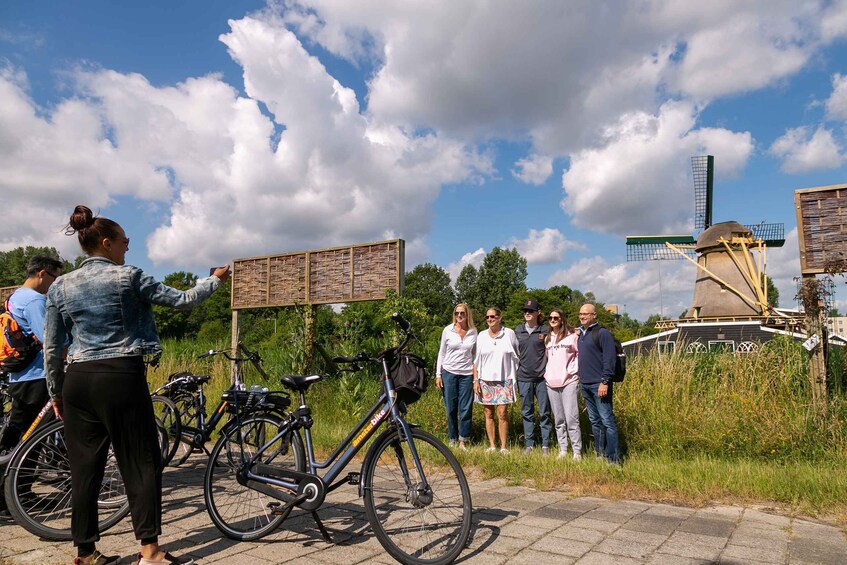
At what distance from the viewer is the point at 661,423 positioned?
22.6ft

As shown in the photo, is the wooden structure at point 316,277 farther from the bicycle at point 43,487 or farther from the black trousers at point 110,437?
the black trousers at point 110,437

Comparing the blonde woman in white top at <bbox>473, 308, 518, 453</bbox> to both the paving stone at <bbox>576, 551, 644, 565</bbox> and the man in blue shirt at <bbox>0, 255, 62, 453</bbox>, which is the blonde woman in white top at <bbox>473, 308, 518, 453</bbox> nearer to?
the paving stone at <bbox>576, 551, 644, 565</bbox>

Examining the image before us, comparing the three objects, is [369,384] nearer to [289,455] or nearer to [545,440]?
[545,440]

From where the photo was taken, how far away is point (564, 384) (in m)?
6.71

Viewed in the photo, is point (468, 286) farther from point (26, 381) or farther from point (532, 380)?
point (26, 381)

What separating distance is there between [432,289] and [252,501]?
62.3 m

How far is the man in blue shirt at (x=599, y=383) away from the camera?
622 centimetres

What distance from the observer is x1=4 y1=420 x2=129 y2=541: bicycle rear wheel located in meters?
3.59

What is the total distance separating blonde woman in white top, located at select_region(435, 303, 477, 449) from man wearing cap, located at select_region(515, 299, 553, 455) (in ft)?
2.05

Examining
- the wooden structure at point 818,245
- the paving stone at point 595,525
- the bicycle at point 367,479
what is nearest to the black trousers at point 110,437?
the bicycle at point 367,479

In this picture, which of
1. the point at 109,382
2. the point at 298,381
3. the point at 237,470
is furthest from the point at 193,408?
the point at 109,382

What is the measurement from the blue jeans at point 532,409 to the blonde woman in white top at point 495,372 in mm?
164

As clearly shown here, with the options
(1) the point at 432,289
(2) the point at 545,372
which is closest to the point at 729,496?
(2) the point at 545,372

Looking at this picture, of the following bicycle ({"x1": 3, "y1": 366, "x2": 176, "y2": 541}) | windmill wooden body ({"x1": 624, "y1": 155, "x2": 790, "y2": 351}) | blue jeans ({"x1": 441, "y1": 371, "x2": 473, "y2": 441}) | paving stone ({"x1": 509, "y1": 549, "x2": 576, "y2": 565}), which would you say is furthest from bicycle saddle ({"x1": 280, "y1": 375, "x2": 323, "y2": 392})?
windmill wooden body ({"x1": 624, "y1": 155, "x2": 790, "y2": 351})
